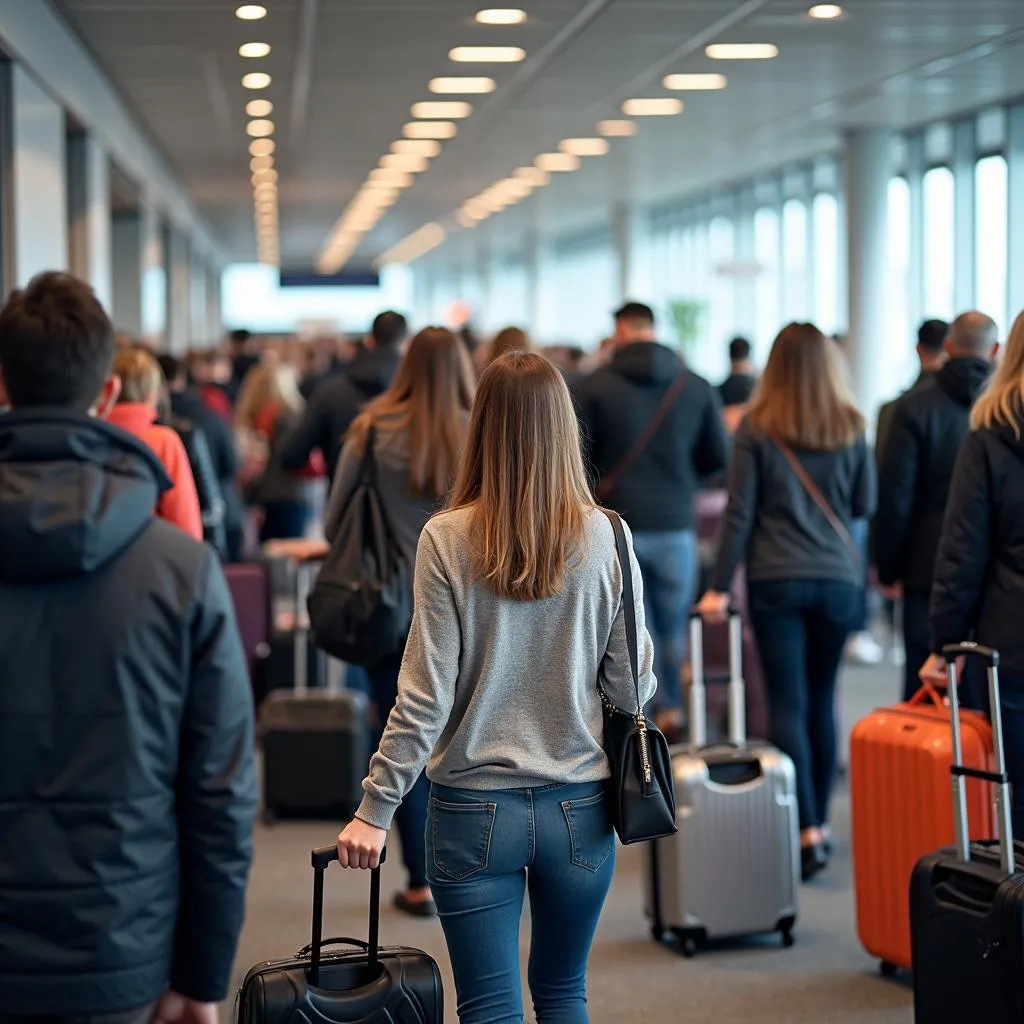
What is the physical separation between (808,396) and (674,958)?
1.88 meters

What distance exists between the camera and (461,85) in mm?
12078

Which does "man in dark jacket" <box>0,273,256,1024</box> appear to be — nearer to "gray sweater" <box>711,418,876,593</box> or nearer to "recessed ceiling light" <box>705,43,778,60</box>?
"gray sweater" <box>711,418,876,593</box>

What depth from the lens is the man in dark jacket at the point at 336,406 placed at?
6.30 m

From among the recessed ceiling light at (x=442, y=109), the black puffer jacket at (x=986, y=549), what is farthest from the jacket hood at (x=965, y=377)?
the recessed ceiling light at (x=442, y=109)

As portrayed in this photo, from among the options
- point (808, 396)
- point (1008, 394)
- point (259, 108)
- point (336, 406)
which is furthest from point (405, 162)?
point (1008, 394)

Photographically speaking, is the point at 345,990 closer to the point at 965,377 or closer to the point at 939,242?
the point at 965,377

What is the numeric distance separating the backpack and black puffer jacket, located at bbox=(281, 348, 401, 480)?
1379 millimetres

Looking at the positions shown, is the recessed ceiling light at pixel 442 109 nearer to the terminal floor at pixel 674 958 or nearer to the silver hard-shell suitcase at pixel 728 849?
the terminal floor at pixel 674 958

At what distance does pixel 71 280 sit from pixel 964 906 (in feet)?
8.09

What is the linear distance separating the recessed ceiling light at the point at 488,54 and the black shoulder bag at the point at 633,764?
7.96 meters

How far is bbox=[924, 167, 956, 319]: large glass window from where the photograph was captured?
14.5 metres

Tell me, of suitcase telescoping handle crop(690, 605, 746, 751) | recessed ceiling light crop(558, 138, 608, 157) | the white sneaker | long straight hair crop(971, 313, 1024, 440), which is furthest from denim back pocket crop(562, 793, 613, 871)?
recessed ceiling light crop(558, 138, 608, 157)

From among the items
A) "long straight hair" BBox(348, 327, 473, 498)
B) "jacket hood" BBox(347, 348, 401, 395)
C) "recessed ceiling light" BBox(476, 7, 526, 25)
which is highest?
"recessed ceiling light" BBox(476, 7, 526, 25)

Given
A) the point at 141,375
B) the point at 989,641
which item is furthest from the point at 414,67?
the point at 989,641
